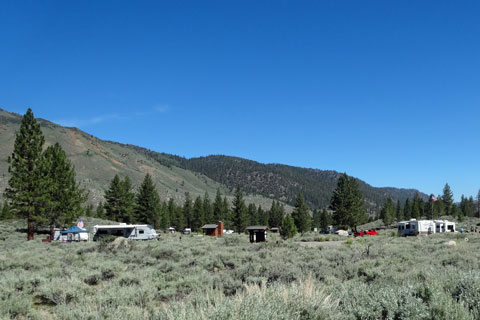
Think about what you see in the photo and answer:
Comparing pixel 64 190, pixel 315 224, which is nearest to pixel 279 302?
pixel 64 190

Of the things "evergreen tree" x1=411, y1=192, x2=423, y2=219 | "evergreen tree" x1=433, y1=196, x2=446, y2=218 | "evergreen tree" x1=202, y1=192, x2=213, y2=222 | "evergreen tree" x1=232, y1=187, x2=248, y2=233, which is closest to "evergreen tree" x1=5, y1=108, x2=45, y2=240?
"evergreen tree" x1=232, y1=187, x2=248, y2=233

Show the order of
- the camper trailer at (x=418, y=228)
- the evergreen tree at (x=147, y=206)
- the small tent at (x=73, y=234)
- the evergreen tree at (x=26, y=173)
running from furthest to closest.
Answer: the evergreen tree at (x=147, y=206), the camper trailer at (x=418, y=228), the small tent at (x=73, y=234), the evergreen tree at (x=26, y=173)

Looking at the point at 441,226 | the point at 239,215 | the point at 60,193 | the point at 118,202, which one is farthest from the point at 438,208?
the point at 60,193

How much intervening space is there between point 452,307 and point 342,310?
61.6 inches

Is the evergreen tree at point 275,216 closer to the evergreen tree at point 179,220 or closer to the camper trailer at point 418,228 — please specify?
the evergreen tree at point 179,220

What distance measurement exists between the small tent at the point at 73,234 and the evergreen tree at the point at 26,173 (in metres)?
3.29

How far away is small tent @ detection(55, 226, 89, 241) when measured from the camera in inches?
1547

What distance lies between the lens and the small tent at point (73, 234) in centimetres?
3930

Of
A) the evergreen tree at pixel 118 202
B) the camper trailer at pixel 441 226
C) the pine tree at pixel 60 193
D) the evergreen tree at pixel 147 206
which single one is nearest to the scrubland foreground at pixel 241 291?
the pine tree at pixel 60 193

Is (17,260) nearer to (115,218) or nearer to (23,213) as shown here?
(23,213)

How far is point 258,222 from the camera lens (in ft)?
333

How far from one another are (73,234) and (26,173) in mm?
8451

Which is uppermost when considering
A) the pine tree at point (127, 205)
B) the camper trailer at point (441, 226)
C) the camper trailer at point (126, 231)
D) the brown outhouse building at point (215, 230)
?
the pine tree at point (127, 205)

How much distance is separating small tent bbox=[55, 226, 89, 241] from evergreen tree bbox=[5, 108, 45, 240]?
3.29 m
